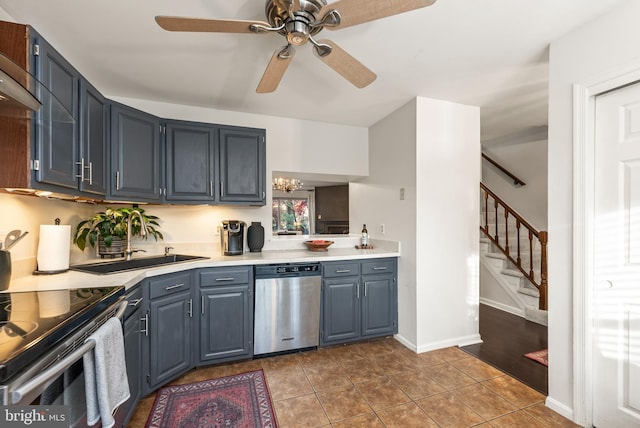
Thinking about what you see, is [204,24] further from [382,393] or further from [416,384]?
[416,384]

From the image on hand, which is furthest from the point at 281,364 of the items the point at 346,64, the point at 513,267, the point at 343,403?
the point at 513,267

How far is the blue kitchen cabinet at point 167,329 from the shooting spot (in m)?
2.01

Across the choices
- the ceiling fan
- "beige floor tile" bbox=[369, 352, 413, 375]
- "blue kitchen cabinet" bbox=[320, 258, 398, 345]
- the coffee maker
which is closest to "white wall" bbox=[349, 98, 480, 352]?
"blue kitchen cabinet" bbox=[320, 258, 398, 345]

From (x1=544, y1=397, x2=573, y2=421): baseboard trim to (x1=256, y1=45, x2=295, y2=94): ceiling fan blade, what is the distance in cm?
273

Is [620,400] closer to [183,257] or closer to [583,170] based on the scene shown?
[583,170]

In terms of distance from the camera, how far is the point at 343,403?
1.97m

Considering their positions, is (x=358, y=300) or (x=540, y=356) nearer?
(x=540, y=356)

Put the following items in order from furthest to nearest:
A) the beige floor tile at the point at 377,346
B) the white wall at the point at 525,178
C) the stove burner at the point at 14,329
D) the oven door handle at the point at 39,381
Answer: the white wall at the point at 525,178 → the beige floor tile at the point at 377,346 → the stove burner at the point at 14,329 → the oven door handle at the point at 39,381

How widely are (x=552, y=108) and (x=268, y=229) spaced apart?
269 cm

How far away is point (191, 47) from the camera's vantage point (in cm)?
196

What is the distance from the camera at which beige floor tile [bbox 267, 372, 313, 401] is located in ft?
6.79

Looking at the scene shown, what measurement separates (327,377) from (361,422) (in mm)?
552

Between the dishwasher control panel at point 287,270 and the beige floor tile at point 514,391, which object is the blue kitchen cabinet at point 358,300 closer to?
the dishwasher control panel at point 287,270

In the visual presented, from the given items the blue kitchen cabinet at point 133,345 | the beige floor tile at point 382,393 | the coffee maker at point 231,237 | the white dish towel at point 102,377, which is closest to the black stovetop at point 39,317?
the white dish towel at point 102,377
